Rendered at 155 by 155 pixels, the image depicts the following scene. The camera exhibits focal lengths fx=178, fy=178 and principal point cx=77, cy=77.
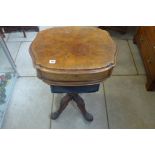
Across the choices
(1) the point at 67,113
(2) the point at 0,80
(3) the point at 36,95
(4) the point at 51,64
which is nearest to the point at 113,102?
(1) the point at 67,113

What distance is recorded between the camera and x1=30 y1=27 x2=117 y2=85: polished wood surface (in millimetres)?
878

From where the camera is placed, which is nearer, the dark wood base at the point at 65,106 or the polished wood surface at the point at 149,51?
the dark wood base at the point at 65,106

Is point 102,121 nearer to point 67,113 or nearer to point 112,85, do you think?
point 67,113

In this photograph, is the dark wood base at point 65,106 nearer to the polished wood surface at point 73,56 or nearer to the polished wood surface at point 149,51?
the polished wood surface at point 73,56

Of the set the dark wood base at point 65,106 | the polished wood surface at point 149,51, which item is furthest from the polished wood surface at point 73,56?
the polished wood surface at point 149,51

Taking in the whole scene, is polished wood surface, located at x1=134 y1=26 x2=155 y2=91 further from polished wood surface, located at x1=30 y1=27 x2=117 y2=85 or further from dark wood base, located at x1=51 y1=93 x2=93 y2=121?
polished wood surface, located at x1=30 y1=27 x2=117 y2=85

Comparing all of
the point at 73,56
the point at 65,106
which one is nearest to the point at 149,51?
the point at 65,106

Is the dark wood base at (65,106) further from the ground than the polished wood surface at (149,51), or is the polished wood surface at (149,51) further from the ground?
the polished wood surface at (149,51)

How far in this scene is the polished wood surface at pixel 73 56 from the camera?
2.88 feet

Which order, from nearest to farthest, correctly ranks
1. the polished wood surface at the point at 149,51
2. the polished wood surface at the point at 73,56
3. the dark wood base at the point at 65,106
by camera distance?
the polished wood surface at the point at 73,56 → the dark wood base at the point at 65,106 → the polished wood surface at the point at 149,51

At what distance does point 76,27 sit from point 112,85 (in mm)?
898

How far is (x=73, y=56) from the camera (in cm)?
92

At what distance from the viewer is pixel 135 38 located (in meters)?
2.26

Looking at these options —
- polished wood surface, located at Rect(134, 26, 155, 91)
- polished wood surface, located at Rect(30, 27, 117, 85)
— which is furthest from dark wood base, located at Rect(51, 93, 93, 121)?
polished wood surface, located at Rect(134, 26, 155, 91)
